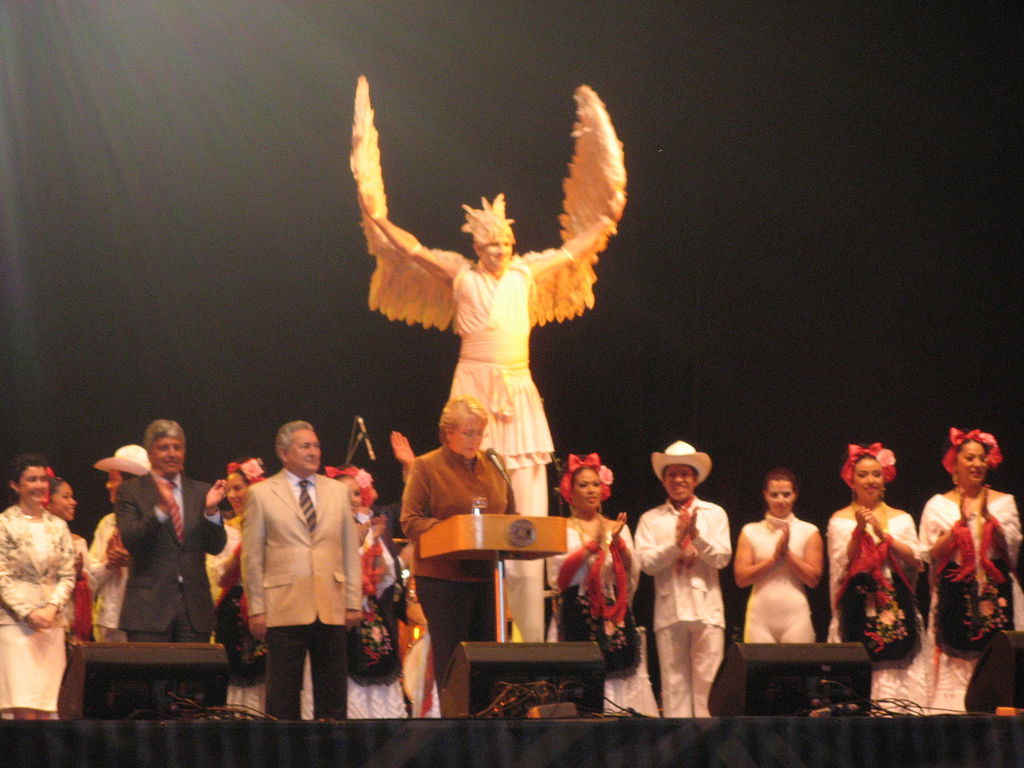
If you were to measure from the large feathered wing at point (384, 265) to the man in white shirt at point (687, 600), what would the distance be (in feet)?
5.55

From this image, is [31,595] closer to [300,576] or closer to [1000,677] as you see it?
[300,576]

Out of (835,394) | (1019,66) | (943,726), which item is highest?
(1019,66)

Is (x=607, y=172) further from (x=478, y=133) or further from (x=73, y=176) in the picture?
(x=73, y=176)

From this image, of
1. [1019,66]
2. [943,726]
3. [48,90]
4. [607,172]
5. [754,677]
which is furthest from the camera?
[1019,66]

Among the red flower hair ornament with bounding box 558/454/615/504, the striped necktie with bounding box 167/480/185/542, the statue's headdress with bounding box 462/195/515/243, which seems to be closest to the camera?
the striped necktie with bounding box 167/480/185/542

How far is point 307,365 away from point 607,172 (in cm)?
199

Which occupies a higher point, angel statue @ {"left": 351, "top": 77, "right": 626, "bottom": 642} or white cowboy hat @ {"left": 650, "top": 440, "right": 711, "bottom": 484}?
angel statue @ {"left": 351, "top": 77, "right": 626, "bottom": 642}

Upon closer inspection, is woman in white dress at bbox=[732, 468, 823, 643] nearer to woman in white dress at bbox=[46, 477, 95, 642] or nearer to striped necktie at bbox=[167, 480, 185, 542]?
striped necktie at bbox=[167, 480, 185, 542]

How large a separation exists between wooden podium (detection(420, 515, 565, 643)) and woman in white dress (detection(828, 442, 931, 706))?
1586 millimetres

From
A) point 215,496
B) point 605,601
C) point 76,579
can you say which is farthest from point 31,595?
point 605,601

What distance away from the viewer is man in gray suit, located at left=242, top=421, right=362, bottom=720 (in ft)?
16.3

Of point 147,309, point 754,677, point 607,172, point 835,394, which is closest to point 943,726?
point 754,677

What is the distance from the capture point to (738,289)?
27.1ft

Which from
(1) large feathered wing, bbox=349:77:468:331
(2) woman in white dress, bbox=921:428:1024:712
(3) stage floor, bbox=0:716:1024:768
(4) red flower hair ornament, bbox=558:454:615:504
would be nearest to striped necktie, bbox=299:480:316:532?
(4) red flower hair ornament, bbox=558:454:615:504
